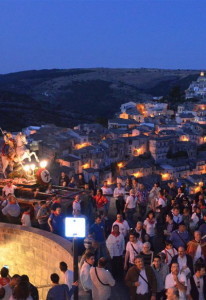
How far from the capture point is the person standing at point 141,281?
6.73 meters

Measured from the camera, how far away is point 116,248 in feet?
28.0

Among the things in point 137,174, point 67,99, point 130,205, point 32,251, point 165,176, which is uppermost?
point 67,99

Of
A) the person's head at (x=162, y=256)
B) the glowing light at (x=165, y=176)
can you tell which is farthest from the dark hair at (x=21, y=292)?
the glowing light at (x=165, y=176)

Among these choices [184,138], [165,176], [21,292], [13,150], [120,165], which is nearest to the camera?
[21,292]

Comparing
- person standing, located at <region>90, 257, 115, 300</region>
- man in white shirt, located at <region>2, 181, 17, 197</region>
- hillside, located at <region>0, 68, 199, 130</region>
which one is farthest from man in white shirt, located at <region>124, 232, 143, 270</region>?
hillside, located at <region>0, 68, 199, 130</region>

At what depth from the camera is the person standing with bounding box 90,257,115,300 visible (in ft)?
22.1

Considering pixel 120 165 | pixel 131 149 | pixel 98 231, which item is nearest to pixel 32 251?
pixel 98 231

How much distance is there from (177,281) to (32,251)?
14.1 feet

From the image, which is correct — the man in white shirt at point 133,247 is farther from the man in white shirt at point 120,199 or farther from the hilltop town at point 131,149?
the hilltop town at point 131,149

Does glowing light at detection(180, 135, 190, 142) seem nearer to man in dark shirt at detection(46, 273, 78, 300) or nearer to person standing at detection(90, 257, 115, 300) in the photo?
person standing at detection(90, 257, 115, 300)

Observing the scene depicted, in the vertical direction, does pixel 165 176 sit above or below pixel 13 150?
below

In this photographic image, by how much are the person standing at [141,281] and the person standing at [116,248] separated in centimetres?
167

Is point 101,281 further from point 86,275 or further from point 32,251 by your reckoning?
point 32,251

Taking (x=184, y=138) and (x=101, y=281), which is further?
(x=184, y=138)
